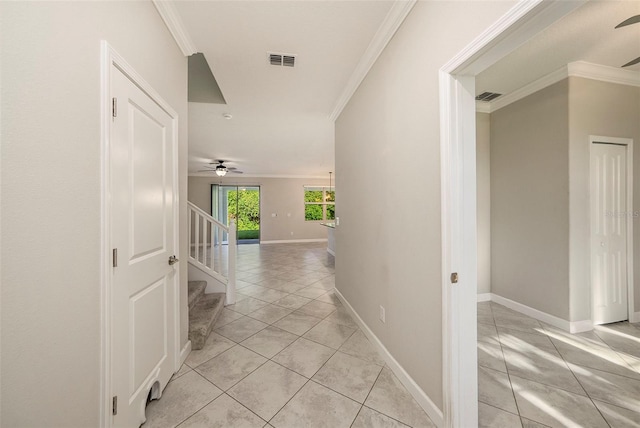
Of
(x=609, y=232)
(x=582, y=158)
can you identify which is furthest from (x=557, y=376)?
(x=582, y=158)

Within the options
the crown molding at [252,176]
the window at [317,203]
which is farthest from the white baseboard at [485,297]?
the crown molding at [252,176]

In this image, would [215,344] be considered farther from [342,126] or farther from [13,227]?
[342,126]

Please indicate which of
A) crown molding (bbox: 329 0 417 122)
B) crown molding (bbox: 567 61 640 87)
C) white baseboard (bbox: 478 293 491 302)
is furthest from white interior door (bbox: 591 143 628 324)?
crown molding (bbox: 329 0 417 122)

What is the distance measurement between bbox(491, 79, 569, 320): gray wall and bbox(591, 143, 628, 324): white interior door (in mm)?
325

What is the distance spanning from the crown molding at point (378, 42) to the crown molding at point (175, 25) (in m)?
1.52

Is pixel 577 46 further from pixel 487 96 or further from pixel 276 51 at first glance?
pixel 276 51

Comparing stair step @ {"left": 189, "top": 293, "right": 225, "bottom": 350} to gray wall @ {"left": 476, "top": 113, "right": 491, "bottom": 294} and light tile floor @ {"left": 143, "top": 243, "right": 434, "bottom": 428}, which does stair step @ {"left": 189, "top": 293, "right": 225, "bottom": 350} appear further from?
gray wall @ {"left": 476, "top": 113, "right": 491, "bottom": 294}

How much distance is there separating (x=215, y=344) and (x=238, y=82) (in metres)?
2.78

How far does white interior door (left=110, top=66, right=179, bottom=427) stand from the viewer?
3.88 ft

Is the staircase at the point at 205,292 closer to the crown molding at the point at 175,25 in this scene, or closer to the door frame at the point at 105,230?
the door frame at the point at 105,230

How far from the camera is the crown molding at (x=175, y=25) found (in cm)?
158

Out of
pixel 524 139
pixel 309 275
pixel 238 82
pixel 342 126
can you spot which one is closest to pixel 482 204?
pixel 524 139

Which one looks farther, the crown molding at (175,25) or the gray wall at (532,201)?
the gray wall at (532,201)

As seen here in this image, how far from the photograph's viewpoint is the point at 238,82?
2.64 metres
